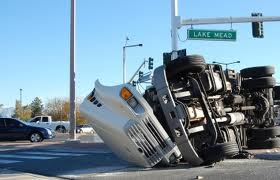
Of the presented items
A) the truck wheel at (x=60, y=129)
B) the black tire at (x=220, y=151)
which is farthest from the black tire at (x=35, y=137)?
the truck wheel at (x=60, y=129)

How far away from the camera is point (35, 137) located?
2684cm

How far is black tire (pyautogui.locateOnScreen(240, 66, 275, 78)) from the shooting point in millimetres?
11016

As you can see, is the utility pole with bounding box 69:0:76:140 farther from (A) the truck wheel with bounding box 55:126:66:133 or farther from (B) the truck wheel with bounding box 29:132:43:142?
(A) the truck wheel with bounding box 55:126:66:133

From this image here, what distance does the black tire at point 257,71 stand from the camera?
11016 mm

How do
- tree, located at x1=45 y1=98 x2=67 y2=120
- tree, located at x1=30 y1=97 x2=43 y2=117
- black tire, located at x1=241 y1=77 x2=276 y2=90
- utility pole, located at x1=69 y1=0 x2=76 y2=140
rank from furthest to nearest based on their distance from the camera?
tree, located at x1=30 y1=97 x2=43 y2=117, tree, located at x1=45 y1=98 x2=67 y2=120, utility pole, located at x1=69 y1=0 x2=76 y2=140, black tire, located at x1=241 y1=77 x2=276 y2=90

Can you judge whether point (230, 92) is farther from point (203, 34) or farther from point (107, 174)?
point (203, 34)

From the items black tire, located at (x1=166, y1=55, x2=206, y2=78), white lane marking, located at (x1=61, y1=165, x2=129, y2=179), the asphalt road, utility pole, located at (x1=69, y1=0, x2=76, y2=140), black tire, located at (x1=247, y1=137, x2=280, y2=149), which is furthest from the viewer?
utility pole, located at (x1=69, y1=0, x2=76, y2=140)

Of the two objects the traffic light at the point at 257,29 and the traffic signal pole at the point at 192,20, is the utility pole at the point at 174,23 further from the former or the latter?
the traffic light at the point at 257,29

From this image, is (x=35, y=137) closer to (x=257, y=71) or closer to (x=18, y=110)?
(x=257, y=71)

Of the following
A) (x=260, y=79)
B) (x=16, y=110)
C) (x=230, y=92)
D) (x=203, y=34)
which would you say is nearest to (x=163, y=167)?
(x=230, y=92)

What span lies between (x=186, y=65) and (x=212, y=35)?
15.9 m

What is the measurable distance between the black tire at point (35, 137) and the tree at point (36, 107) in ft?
326

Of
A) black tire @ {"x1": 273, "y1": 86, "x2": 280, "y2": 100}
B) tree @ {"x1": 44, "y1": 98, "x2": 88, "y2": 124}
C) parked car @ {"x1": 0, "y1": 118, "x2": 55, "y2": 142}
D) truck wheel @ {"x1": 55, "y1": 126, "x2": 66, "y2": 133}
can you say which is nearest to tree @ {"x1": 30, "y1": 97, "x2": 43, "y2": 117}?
tree @ {"x1": 44, "y1": 98, "x2": 88, "y2": 124}

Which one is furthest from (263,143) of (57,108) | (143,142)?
(57,108)
